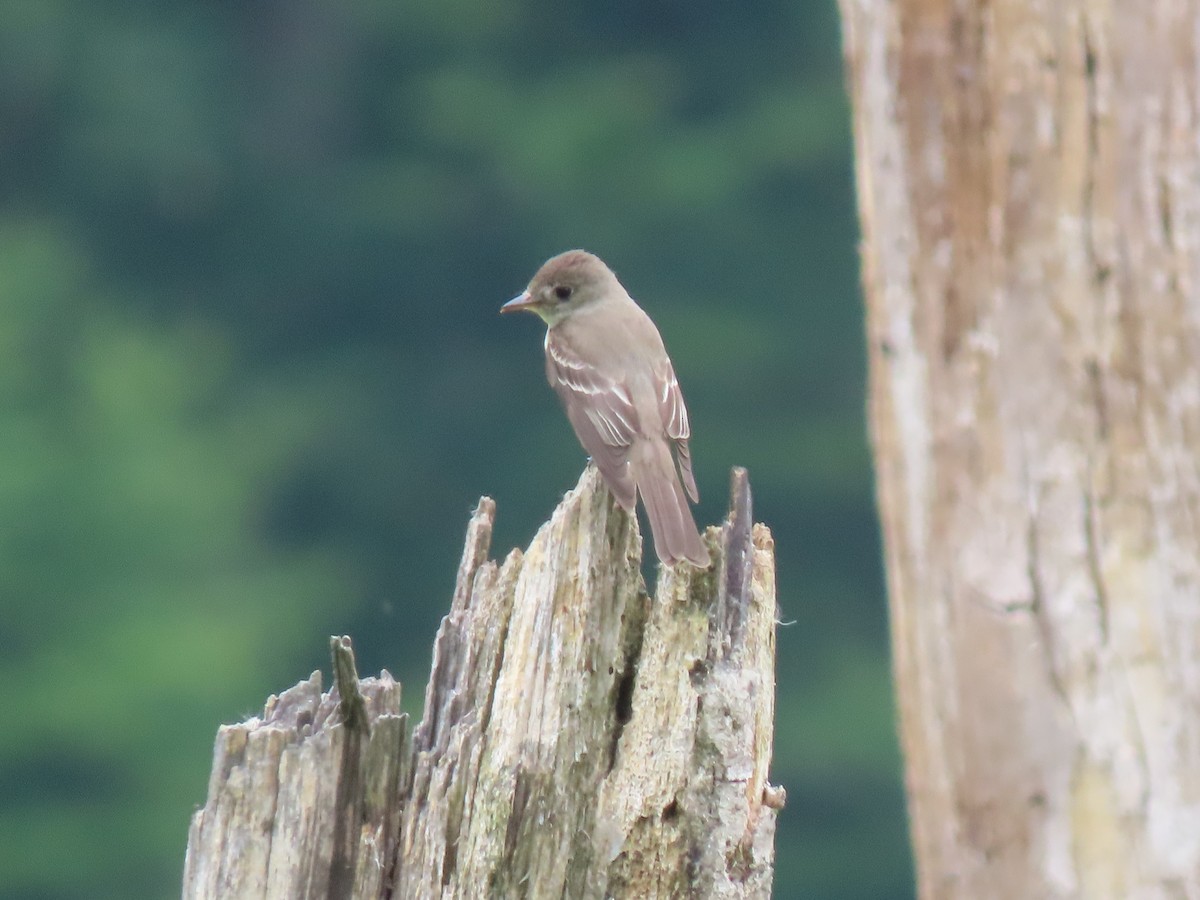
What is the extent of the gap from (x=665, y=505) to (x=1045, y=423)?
2.76m

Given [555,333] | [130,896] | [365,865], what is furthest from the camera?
[130,896]

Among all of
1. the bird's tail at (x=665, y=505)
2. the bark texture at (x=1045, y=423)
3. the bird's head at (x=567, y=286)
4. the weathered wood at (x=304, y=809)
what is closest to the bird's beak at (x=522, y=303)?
the bird's head at (x=567, y=286)

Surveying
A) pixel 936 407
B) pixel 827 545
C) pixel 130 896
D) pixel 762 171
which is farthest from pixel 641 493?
pixel 762 171

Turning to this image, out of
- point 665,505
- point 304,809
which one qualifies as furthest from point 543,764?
point 665,505

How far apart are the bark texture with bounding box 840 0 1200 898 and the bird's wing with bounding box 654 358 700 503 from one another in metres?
3.17

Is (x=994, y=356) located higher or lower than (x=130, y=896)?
lower

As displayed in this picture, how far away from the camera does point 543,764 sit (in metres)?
4.43

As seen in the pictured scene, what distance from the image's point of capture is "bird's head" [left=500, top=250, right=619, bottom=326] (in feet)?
23.9

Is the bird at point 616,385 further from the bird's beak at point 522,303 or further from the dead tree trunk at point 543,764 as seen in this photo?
the dead tree trunk at point 543,764

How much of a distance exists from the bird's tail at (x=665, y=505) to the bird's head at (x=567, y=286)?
3.71 feet

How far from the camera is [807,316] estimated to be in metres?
22.7

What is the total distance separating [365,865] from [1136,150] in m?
2.26

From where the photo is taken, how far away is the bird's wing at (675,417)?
6258mm

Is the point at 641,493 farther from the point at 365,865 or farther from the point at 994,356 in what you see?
the point at 994,356
